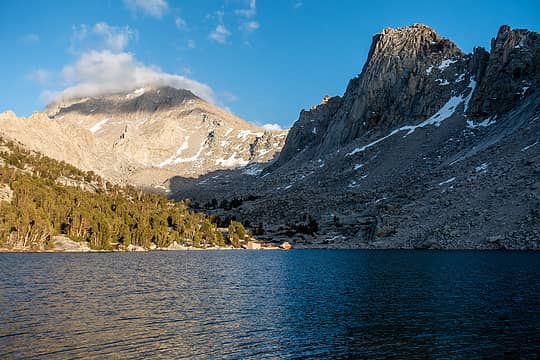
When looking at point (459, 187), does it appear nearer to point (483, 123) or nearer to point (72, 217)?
point (483, 123)

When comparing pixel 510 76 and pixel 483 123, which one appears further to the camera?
pixel 510 76

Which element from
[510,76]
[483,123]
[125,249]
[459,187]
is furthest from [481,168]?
[125,249]

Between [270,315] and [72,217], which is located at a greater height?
[72,217]

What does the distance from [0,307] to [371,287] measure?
37.8 metres

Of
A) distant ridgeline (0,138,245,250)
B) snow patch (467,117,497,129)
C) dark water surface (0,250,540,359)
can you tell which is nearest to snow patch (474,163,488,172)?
snow patch (467,117,497,129)

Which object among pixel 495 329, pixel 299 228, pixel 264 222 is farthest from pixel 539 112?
pixel 495 329

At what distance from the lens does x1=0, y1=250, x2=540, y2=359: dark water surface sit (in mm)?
26438

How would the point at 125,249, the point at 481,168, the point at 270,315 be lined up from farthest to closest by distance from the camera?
the point at 481,168
the point at 125,249
the point at 270,315

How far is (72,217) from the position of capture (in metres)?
124

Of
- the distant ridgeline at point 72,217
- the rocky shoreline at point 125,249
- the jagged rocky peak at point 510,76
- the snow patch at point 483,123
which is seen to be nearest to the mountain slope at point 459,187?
the jagged rocky peak at point 510,76

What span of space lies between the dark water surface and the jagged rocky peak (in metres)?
148

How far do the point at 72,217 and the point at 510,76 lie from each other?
18243cm

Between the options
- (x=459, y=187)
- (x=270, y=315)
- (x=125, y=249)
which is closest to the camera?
(x=270, y=315)

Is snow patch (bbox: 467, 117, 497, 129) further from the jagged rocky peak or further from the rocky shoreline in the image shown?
the rocky shoreline
